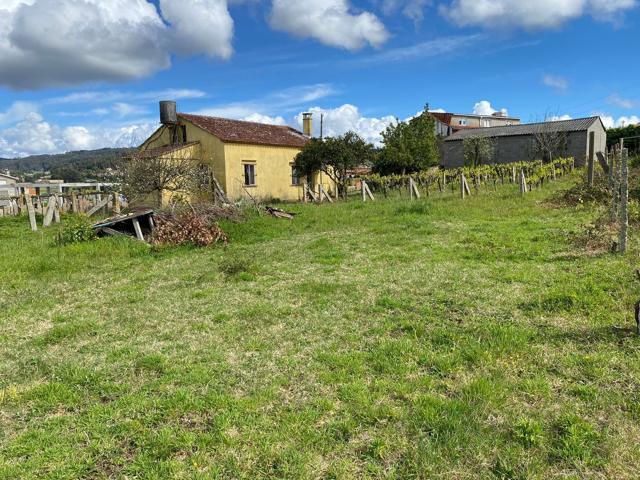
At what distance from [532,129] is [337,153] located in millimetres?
27936

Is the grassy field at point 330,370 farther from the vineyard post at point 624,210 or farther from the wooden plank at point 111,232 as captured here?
the wooden plank at point 111,232

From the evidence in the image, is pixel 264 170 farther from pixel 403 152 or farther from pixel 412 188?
pixel 403 152

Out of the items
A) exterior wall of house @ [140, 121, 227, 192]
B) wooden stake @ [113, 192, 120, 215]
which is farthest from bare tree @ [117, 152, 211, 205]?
exterior wall of house @ [140, 121, 227, 192]

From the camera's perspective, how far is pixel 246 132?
2516cm

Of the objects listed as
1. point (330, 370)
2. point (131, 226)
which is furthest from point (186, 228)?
point (330, 370)

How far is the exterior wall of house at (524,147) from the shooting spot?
39.2 metres

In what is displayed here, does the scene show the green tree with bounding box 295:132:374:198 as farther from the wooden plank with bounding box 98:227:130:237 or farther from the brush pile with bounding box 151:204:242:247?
the wooden plank with bounding box 98:227:130:237

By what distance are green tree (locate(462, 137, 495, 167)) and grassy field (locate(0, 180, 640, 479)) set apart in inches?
1492

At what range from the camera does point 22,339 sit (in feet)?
17.1

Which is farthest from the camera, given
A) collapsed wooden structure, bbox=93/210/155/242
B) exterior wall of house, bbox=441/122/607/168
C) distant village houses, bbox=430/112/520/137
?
distant village houses, bbox=430/112/520/137

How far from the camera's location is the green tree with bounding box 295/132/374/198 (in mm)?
23328

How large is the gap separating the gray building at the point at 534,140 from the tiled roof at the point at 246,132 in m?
24.0

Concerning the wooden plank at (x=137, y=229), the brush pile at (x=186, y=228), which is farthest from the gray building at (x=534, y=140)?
the wooden plank at (x=137, y=229)

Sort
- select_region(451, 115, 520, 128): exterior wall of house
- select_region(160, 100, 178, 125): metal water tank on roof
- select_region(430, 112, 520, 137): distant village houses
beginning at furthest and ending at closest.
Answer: select_region(451, 115, 520, 128): exterior wall of house → select_region(430, 112, 520, 137): distant village houses → select_region(160, 100, 178, 125): metal water tank on roof
